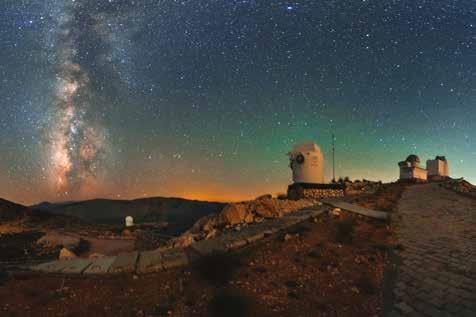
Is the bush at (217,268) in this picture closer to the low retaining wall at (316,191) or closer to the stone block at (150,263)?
the stone block at (150,263)

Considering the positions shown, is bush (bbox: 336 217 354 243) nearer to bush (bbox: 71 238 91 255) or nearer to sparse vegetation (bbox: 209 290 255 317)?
sparse vegetation (bbox: 209 290 255 317)

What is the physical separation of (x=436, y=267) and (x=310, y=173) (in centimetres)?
1657

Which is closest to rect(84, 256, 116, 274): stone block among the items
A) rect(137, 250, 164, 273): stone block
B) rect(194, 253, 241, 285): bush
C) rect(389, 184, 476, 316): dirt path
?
rect(137, 250, 164, 273): stone block

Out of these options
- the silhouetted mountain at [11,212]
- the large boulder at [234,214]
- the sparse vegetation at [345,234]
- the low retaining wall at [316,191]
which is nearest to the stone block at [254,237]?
the sparse vegetation at [345,234]

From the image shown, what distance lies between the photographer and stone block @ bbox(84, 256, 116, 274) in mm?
6078

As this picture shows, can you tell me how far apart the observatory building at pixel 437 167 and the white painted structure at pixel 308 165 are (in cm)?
3645

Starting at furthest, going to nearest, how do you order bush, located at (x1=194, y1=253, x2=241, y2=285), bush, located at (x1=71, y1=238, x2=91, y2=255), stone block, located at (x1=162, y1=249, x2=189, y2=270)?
bush, located at (x1=71, y1=238, x2=91, y2=255) → stone block, located at (x1=162, y1=249, x2=189, y2=270) → bush, located at (x1=194, y1=253, x2=241, y2=285)

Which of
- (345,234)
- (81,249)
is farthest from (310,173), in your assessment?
(81,249)

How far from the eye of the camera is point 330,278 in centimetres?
571

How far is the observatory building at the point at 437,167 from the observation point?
48.6 meters

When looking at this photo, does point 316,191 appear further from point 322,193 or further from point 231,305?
point 231,305

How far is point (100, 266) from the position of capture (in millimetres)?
6410

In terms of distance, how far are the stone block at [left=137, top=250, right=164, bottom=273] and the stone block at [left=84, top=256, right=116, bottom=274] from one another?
70 cm

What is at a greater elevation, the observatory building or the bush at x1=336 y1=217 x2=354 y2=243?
the observatory building
